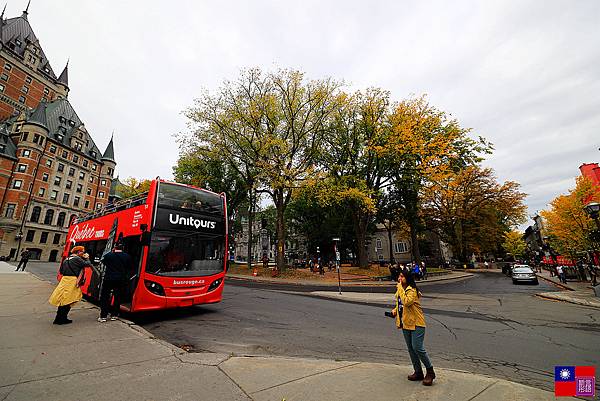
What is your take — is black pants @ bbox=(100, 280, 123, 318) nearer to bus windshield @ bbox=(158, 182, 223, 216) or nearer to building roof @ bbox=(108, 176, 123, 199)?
bus windshield @ bbox=(158, 182, 223, 216)

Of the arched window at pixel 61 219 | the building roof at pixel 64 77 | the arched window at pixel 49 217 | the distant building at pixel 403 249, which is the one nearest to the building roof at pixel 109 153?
the arched window at pixel 61 219

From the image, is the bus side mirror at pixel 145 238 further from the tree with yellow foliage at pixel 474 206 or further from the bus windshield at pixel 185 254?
→ the tree with yellow foliage at pixel 474 206

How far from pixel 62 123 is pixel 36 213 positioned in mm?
21756

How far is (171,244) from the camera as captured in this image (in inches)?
305

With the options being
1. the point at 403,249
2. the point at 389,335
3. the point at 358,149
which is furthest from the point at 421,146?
the point at 403,249

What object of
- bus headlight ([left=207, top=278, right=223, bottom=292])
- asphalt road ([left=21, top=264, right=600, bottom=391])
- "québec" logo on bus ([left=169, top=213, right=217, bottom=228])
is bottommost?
asphalt road ([left=21, top=264, right=600, bottom=391])

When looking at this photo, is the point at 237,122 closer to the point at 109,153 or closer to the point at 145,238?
the point at 145,238

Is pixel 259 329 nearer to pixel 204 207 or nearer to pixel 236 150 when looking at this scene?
pixel 204 207

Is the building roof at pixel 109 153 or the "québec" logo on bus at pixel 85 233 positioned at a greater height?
the building roof at pixel 109 153

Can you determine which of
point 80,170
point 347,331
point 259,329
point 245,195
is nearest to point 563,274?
point 347,331

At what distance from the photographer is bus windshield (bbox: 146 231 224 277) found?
24.3ft

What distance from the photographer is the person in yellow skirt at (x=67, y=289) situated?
6512 millimetres

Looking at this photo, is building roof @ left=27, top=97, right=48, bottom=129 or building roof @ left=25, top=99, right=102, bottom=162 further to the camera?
building roof @ left=25, top=99, right=102, bottom=162

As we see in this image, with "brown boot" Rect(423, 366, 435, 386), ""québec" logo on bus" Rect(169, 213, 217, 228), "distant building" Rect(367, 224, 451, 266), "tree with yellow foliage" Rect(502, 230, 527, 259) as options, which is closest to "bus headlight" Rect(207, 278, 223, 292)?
""québec" logo on bus" Rect(169, 213, 217, 228)
